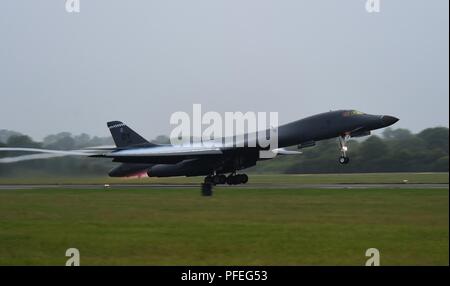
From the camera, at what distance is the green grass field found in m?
12.6

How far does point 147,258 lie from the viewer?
41.0 ft

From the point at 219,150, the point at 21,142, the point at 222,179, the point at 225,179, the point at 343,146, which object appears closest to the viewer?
the point at 343,146

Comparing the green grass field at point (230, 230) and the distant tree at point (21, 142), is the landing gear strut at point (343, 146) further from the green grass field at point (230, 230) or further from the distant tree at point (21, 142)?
the distant tree at point (21, 142)

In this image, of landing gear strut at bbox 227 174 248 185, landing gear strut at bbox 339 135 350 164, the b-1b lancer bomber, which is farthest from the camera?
landing gear strut at bbox 227 174 248 185

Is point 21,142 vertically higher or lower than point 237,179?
higher

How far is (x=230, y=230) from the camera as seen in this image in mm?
15805

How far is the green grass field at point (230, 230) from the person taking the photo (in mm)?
12570

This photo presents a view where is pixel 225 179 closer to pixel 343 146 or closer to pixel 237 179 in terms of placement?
pixel 237 179

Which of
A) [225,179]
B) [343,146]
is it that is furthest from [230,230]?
[225,179]

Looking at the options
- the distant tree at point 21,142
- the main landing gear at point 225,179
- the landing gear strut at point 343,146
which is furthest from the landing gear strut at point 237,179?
the distant tree at point 21,142

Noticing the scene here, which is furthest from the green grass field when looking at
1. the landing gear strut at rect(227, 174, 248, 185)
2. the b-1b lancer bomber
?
the landing gear strut at rect(227, 174, 248, 185)

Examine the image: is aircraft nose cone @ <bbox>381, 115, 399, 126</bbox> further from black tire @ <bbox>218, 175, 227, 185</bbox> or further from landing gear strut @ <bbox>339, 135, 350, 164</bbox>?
black tire @ <bbox>218, 175, 227, 185</bbox>
